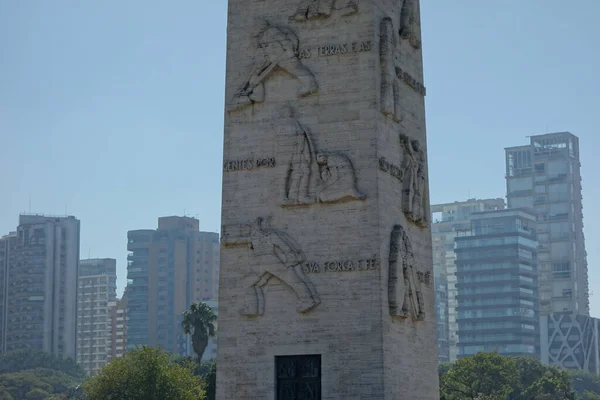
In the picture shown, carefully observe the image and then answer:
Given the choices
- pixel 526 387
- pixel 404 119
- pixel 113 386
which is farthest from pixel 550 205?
pixel 404 119

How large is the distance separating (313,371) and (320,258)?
7.21ft

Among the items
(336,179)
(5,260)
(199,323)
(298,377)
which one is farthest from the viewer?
(5,260)

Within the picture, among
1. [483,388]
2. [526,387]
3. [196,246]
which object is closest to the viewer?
[483,388]

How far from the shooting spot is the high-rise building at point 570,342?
458 ft

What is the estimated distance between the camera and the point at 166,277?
533 ft

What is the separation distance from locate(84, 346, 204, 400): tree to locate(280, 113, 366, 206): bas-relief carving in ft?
87.5

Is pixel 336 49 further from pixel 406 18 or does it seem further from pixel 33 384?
pixel 33 384

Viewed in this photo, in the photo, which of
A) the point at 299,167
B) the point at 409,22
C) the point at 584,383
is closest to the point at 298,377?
the point at 299,167

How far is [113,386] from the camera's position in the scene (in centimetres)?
4944

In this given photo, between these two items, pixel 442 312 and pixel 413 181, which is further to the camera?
pixel 442 312

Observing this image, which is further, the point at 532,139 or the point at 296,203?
the point at 532,139

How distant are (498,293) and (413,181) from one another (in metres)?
121

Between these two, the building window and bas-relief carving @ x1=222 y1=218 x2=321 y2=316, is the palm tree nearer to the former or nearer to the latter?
bas-relief carving @ x1=222 y1=218 x2=321 y2=316

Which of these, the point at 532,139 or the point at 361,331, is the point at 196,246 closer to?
the point at 532,139
